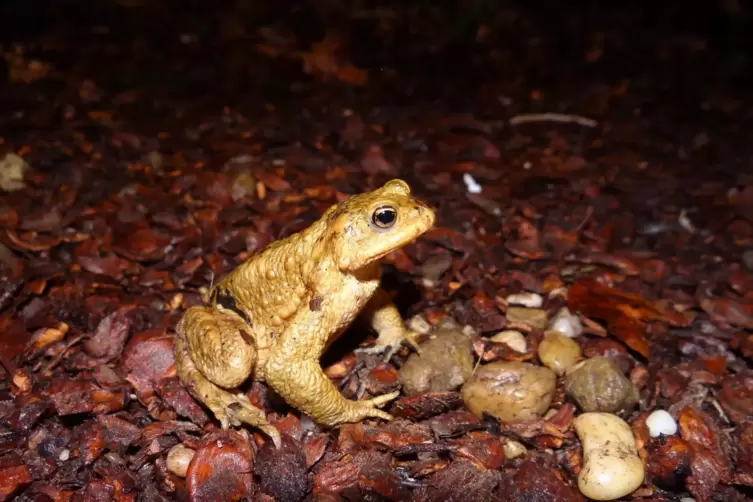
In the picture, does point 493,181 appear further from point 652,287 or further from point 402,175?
point 652,287

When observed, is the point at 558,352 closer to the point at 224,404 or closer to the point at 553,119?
the point at 224,404

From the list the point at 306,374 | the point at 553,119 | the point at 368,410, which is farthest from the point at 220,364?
the point at 553,119

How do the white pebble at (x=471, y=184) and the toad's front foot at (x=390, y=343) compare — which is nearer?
the toad's front foot at (x=390, y=343)

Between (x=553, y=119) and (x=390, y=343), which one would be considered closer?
(x=390, y=343)

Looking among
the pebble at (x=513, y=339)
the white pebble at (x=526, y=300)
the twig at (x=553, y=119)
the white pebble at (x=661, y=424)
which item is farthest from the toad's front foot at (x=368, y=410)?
the twig at (x=553, y=119)

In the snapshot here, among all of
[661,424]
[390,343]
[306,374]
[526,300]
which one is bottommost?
[661,424]

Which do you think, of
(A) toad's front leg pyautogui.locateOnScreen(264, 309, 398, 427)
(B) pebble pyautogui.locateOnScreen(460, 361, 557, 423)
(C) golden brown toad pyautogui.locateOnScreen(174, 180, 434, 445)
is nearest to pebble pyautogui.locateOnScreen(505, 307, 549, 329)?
(B) pebble pyautogui.locateOnScreen(460, 361, 557, 423)

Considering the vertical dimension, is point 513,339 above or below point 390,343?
below

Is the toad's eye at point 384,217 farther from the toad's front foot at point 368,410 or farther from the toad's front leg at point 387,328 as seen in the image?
the toad's front foot at point 368,410
